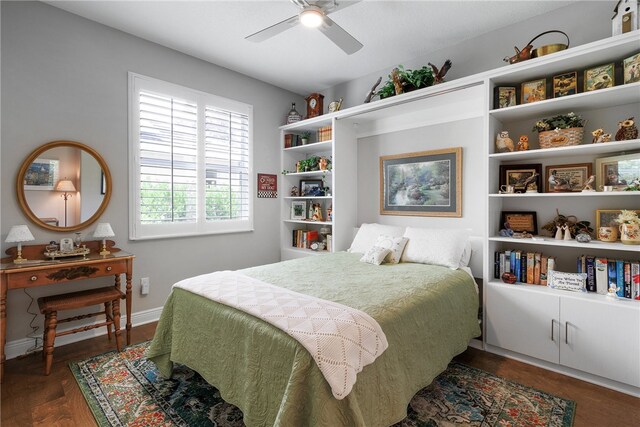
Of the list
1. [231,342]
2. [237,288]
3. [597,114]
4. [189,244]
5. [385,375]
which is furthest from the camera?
[189,244]

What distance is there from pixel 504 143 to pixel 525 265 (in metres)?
1.01

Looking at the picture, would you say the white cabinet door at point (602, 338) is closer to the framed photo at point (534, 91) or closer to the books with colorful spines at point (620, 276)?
the books with colorful spines at point (620, 276)

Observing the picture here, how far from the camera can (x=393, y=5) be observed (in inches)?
97.7

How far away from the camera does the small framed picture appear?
254 centimetres

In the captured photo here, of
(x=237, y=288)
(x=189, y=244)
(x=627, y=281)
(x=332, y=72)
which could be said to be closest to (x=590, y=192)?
(x=627, y=281)

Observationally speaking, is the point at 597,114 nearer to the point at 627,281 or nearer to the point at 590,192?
the point at 590,192

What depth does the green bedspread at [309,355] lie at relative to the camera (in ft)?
4.26

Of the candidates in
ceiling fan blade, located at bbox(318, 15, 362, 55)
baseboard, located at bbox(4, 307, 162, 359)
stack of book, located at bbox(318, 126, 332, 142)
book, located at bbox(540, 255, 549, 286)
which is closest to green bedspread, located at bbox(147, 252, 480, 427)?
book, located at bbox(540, 255, 549, 286)

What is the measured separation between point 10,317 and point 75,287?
1.44 feet

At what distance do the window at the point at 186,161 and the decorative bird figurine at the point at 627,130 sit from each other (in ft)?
11.4

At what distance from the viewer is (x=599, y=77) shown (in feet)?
7.20

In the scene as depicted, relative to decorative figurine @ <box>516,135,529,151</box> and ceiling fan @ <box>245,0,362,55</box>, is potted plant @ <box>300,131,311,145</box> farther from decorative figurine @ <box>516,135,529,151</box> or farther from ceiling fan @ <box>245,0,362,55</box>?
decorative figurine @ <box>516,135,529,151</box>

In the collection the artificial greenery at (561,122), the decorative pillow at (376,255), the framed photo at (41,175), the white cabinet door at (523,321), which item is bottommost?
the white cabinet door at (523,321)

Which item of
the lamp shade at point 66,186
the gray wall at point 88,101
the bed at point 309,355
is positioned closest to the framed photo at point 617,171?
the bed at point 309,355
